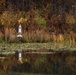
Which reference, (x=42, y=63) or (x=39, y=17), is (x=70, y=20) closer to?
(x=39, y=17)

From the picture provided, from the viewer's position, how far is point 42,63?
49.1 feet

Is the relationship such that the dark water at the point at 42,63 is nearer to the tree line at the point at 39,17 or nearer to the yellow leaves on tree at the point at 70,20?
the tree line at the point at 39,17

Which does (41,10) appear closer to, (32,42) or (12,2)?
(12,2)

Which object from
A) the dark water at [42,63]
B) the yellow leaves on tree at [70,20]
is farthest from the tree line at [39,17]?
the dark water at [42,63]

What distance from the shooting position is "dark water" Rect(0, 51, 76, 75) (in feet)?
42.3

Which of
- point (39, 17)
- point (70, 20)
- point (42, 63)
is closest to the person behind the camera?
point (42, 63)

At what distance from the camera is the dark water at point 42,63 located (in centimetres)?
1289

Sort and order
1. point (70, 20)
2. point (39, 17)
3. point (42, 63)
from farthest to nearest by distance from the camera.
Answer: point (39, 17), point (70, 20), point (42, 63)

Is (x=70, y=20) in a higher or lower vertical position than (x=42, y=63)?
higher

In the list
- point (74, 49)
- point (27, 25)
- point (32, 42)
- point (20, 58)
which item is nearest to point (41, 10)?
point (27, 25)

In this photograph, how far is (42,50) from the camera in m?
19.1

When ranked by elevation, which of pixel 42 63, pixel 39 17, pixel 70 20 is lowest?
pixel 42 63

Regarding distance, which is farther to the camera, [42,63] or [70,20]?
[70,20]

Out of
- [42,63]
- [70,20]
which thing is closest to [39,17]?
[70,20]
